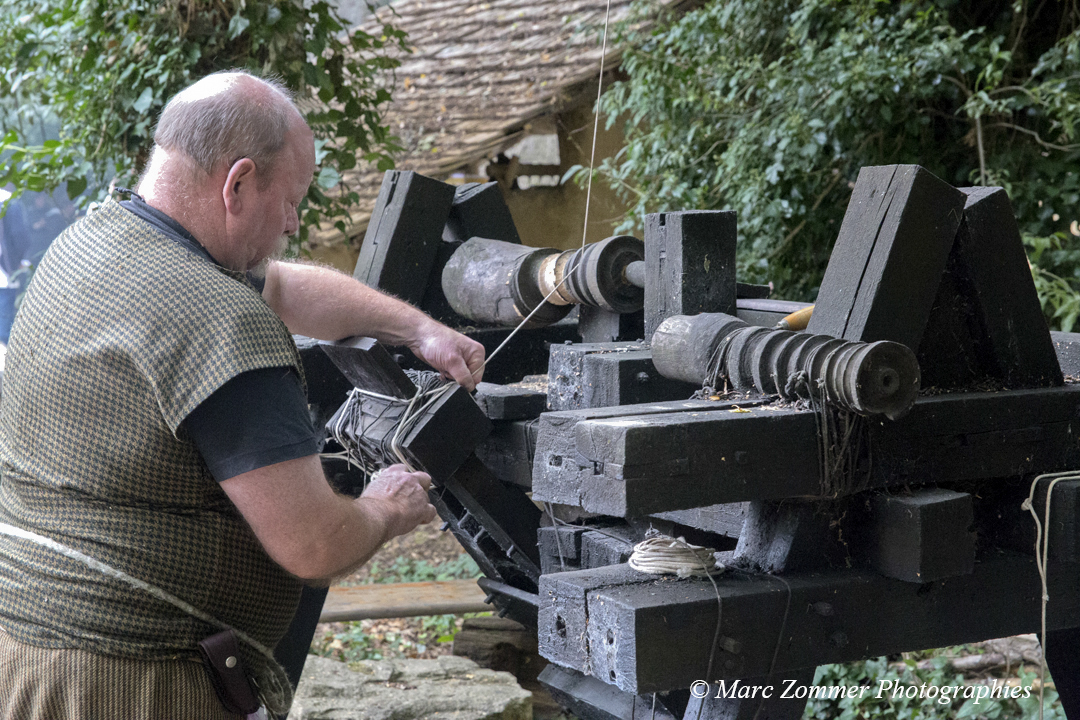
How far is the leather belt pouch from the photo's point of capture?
1.71 meters

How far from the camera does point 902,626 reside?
1.82 m

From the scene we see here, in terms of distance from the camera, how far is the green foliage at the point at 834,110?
4.62 metres

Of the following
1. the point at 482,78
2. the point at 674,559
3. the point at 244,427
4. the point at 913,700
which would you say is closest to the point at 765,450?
the point at 674,559

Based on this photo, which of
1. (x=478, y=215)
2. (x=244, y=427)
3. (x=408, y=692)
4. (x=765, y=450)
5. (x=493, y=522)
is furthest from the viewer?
(x=408, y=692)

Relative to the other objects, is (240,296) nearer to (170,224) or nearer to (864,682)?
(170,224)

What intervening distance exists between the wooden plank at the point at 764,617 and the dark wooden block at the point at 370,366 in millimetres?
794

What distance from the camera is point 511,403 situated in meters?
2.58

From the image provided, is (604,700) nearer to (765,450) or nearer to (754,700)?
(754,700)

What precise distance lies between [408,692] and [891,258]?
2786 mm

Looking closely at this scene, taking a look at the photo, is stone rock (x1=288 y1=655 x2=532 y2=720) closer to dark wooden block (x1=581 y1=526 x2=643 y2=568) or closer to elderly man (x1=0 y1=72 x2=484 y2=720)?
dark wooden block (x1=581 y1=526 x2=643 y2=568)

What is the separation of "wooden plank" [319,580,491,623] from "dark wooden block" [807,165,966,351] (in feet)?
10.2

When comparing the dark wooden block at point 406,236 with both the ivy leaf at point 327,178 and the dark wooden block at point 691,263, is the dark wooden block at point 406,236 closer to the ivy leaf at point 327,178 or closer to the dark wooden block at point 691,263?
the dark wooden block at point 691,263

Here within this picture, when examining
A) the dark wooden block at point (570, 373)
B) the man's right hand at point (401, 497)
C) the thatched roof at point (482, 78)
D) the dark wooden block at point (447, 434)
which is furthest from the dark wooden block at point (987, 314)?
the thatched roof at point (482, 78)

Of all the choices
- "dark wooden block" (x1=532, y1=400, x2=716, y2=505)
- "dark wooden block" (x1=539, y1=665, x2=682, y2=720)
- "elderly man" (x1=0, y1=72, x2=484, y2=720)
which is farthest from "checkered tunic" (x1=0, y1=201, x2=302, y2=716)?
"dark wooden block" (x1=539, y1=665, x2=682, y2=720)
